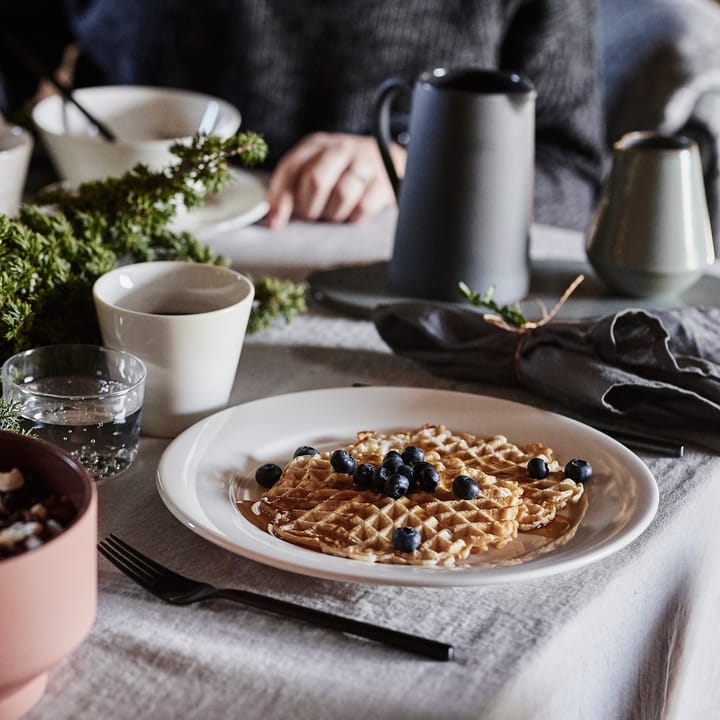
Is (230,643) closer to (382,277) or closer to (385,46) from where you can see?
(382,277)

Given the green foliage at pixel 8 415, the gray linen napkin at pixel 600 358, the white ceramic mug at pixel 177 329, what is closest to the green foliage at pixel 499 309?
the gray linen napkin at pixel 600 358

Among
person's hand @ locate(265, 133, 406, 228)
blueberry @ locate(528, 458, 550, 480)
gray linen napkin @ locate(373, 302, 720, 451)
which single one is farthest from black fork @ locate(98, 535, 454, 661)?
person's hand @ locate(265, 133, 406, 228)

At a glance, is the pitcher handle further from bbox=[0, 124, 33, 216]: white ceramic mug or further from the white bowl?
bbox=[0, 124, 33, 216]: white ceramic mug

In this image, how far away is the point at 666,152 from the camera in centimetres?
117

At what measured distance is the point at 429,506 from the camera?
A: 79cm

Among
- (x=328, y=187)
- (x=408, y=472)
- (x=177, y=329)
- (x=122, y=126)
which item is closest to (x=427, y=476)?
(x=408, y=472)

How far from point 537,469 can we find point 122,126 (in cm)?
101

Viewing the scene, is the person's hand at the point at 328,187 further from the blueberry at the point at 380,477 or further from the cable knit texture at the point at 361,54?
the blueberry at the point at 380,477

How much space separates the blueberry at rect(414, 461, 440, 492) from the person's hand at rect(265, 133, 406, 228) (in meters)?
0.76

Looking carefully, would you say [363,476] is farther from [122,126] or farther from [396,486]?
[122,126]

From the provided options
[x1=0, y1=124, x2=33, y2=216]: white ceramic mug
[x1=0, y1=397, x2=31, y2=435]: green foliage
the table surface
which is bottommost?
the table surface

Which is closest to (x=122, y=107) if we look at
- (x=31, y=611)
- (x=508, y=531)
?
(x=508, y=531)

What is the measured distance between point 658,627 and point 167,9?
1.61m

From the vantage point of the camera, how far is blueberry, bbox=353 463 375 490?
2.68 ft
